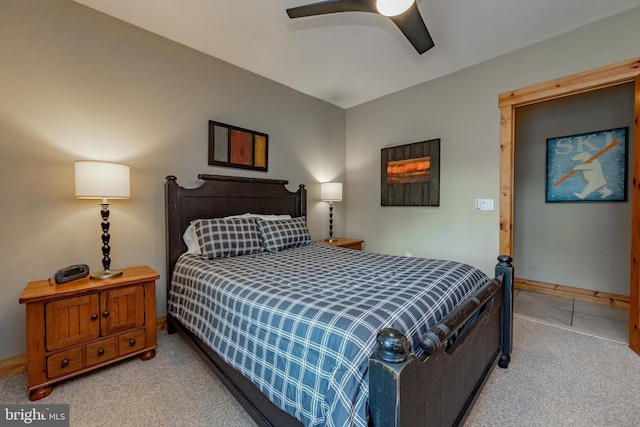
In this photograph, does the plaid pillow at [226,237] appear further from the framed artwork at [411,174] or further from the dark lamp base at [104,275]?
the framed artwork at [411,174]

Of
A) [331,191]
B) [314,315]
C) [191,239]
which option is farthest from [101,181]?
[331,191]

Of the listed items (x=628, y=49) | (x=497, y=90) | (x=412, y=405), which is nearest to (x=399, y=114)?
(x=497, y=90)

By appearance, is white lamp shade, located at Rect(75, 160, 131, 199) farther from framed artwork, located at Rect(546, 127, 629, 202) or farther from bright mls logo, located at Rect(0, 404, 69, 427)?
framed artwork, located at Rect(546, 127, 629, 202)

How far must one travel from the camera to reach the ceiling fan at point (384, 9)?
1585 millimetres

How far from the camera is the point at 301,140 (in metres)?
3.70

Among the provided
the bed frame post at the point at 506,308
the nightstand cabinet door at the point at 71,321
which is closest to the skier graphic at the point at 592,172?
the bed frame post at the point at 506,308

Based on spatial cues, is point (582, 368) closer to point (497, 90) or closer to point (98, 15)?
point (497, 90)

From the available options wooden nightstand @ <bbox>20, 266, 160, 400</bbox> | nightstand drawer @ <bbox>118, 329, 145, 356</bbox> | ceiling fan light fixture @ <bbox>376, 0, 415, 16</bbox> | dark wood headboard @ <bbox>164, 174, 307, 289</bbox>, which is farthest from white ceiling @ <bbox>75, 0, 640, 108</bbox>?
nightstand drawer @ <bbox>118, 329, 145, 356</bbox>

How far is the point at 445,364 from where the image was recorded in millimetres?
1102

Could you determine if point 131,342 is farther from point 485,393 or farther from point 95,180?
point 485,393

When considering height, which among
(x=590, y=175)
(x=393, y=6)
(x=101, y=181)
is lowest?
(x=101, y=181)

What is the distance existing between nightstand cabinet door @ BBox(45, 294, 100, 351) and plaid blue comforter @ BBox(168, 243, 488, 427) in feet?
1.77

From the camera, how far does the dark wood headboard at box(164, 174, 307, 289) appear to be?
8.16ft

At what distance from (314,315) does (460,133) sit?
291 centimetres
